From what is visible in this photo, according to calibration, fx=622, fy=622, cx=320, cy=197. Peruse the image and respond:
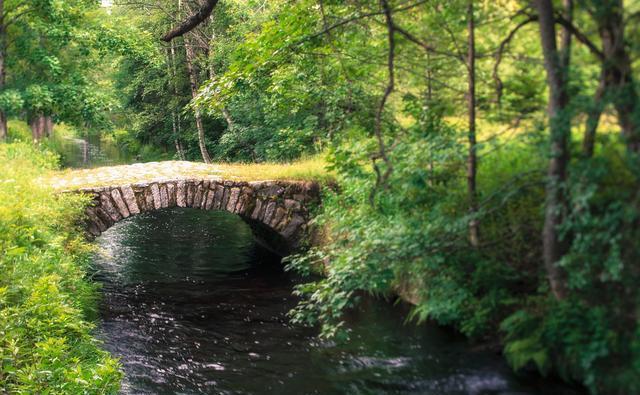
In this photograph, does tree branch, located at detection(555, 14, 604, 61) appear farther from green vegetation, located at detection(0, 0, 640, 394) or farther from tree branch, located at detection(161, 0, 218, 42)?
tree branch, located at detection(161, 0, 218, 42)

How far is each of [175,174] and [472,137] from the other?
6681 mm

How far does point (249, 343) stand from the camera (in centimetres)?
730

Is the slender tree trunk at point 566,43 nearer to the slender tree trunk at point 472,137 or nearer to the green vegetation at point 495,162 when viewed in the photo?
the green vegetation at point 495,162

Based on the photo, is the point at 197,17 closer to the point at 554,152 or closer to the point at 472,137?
the point at 472,137

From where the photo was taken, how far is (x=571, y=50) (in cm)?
394

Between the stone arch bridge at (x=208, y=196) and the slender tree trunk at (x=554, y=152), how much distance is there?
20.9 feet

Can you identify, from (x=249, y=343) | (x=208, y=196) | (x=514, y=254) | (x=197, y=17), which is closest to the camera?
(x=514, y=254)

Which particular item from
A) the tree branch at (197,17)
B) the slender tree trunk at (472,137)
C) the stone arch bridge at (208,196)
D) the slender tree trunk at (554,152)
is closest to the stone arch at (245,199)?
the stone arch bridge at (208,196)

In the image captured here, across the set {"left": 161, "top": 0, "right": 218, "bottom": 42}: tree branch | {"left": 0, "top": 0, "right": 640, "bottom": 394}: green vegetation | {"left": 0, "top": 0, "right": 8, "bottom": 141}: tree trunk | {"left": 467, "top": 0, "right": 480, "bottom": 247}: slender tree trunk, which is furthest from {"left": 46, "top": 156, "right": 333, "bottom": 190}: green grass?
{"left": 0, "top": 0, "right": 8, "bottom": 141}: tree trunk

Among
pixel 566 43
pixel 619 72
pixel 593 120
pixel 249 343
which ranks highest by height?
pixel 566 43

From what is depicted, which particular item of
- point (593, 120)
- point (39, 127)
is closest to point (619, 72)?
point (593, 120)

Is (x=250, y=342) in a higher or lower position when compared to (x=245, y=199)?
lower

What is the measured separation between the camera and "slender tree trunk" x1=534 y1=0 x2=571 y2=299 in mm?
3846

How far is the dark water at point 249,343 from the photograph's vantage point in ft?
17.5
